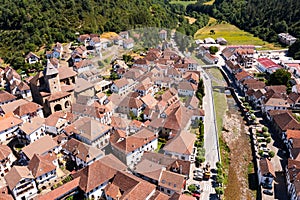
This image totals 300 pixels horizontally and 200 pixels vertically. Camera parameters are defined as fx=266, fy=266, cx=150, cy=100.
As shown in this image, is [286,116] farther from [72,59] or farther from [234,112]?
[72,59]

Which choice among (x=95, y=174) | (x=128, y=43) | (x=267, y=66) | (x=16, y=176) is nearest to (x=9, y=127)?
(x=16, y=176)

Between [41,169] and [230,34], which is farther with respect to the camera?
[230,34]

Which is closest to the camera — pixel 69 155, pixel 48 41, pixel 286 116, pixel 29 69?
pixel 69 155

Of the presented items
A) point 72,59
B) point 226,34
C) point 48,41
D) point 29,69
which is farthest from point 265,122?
point 226,34

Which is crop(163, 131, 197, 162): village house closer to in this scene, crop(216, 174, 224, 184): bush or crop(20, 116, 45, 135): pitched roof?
crop(216, 174, 224, 184): bush

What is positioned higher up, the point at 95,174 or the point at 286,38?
the point at 286,38

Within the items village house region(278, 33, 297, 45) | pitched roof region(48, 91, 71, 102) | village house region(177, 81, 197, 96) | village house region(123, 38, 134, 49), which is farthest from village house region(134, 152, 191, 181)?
village house region(278, 33, 297, 45)

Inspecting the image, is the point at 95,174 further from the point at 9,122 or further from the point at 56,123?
the point at 9,122
